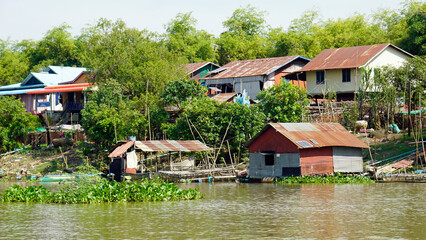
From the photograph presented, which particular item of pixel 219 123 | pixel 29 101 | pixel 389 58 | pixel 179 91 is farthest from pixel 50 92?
pixel 389 58

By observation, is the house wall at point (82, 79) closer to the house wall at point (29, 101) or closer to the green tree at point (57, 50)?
the house wall at point (29, 101)

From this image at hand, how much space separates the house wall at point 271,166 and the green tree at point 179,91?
8.39 meters

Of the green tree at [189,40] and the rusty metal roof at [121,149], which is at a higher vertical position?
the green tree at [189,40]

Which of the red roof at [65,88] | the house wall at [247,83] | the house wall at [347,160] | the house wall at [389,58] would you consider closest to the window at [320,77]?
the house wall at [389,58]

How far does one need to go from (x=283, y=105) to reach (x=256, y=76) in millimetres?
8752

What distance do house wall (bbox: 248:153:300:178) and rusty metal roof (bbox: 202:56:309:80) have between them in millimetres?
13716

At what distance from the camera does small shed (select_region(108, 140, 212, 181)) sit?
2925 centimetres

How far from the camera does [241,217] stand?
16.9 metres

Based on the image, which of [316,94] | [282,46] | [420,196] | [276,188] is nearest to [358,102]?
[316,94]

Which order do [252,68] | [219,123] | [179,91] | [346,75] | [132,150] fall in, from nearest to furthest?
[132,150]
[219,123]
[179,91]
[346,75]
[252,68]

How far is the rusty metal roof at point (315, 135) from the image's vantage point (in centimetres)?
2744

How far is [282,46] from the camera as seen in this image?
2076 inches

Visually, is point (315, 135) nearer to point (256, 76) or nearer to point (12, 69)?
point (256, 76)

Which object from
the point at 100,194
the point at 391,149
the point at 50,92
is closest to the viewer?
the point at 100,194
